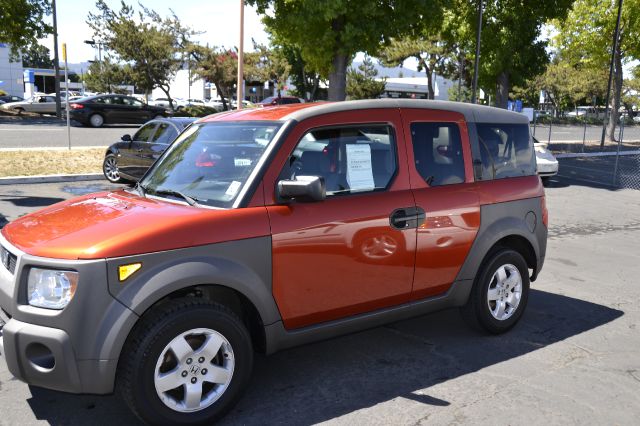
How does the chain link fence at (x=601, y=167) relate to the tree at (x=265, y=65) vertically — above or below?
below

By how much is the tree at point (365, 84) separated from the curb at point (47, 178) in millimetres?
41138

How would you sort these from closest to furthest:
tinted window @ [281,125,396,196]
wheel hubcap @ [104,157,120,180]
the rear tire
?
tinted window @ [281,125,396,196] → wheel hubcap @ [104,157,120,180] → the rear tire

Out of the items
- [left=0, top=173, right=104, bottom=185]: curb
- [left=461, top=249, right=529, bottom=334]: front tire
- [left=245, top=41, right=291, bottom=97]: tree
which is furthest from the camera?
[left=245, top=41, right=291, bottom=97]: tree

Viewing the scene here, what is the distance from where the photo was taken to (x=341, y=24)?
57.7 ft

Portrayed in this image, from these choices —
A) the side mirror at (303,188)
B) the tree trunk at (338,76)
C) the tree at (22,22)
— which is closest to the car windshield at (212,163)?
the side mirror at (303,188)

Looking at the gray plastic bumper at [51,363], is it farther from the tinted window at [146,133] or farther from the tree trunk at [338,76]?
the tree trunk at [338,76]

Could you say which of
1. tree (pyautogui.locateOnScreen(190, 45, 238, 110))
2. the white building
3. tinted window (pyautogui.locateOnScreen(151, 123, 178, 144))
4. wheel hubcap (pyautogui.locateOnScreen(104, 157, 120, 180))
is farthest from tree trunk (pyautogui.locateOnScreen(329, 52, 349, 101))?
the white building

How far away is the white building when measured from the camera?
77.3 meters

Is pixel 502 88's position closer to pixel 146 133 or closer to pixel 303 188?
pixel 146 133

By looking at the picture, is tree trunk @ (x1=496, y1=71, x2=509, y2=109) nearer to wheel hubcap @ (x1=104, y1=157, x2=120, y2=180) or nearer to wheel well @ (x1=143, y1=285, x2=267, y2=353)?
wheel hubcap @ (x1=104, y1=157, x2=120, y2=180)

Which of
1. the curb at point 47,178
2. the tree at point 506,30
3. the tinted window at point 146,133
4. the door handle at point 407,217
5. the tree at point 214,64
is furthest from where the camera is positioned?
the tree at point 214,64

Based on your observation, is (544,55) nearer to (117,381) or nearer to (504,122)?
(504,122)

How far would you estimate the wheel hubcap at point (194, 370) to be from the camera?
319 centimetres

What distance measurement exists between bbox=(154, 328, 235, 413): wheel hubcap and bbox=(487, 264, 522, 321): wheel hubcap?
233 centimetres
